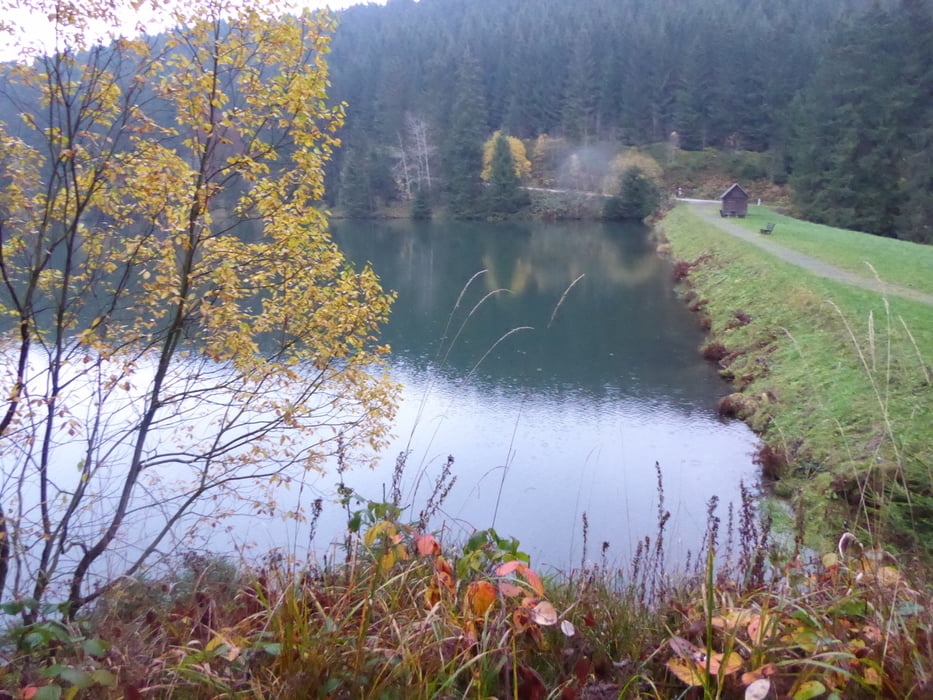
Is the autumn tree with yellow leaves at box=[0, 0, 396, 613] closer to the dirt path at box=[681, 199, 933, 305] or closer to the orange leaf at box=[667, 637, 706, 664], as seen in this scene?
the orange leaf at box=[667, 637, 706, 664]

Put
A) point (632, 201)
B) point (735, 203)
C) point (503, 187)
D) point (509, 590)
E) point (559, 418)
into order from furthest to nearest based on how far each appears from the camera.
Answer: point (503, 187)
point (632, 201)
point (735, 203)
point (559, 418)
point (509, 590)

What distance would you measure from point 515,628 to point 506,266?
2744 cm

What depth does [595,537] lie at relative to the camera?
7375 millimetres

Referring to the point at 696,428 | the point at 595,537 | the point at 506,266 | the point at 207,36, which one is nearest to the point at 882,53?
the point at 506,266

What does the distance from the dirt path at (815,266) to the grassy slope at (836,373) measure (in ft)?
1.32

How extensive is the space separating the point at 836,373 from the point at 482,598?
10053 millimetres

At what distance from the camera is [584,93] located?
64.4m

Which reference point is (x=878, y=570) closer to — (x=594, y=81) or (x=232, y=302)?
(x=232, y=302)

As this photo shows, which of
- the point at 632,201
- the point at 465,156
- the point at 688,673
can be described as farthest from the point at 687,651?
the point at 465,156

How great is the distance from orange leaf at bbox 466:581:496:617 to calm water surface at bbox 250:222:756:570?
77 cm

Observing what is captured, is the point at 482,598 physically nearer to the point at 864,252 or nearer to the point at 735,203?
the point at 864,252

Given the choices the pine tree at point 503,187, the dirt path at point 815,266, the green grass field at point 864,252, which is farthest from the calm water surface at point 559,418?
the pine tree at point 503,187

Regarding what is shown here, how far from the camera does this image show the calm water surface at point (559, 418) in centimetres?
763

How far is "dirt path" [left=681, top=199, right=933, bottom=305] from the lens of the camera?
13539mm
